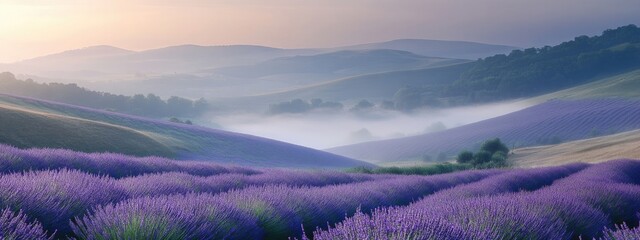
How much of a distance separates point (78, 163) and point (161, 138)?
70.5ft

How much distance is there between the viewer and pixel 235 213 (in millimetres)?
4566

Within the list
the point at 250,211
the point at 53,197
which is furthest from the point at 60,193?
the point at 250,211

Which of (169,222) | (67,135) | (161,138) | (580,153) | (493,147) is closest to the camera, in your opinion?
(169,222)

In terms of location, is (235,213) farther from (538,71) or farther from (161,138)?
(538,71)

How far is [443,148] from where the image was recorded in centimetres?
7062

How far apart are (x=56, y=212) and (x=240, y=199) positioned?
170 centimetres

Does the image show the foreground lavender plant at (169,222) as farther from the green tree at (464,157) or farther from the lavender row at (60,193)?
the green tree at (464,157)

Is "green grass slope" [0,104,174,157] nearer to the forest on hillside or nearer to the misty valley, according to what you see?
the misty valley

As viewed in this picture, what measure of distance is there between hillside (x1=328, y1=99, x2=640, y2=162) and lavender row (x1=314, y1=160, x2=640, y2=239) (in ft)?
187

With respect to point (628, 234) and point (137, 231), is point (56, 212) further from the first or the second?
point (628, 234)

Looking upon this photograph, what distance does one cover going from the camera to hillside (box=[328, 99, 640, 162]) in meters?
63.2

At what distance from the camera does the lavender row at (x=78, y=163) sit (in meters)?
7.55

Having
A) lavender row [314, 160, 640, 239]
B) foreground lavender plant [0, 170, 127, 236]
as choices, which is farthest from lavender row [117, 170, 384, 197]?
lavender row [314, 160, 640, 239]

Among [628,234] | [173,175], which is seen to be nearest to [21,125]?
[173,175]
